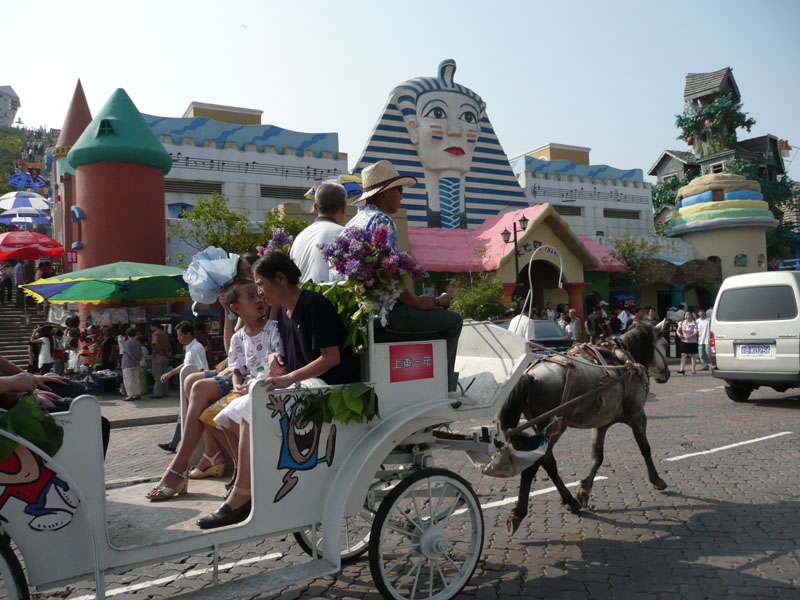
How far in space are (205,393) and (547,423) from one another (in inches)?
118

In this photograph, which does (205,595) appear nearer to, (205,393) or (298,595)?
(298,595)

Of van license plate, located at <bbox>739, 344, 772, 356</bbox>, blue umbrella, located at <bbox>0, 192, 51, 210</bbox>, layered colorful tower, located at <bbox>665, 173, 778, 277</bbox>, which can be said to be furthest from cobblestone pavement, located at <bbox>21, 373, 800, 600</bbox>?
layered colorful tower, located at <bbox>665, 173, 778, 277</bbox>

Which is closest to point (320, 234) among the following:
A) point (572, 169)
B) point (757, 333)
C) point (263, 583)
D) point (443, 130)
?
point (263, 583)

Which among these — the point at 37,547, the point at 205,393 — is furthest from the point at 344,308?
the point at 37,547

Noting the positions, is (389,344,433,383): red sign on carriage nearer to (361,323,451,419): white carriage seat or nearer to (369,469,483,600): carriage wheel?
(361,323,451,419): white carriage seat

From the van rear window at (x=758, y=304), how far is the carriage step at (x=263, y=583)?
10.2m

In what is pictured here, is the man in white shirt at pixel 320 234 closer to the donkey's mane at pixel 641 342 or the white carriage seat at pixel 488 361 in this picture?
the white carriage seat at pixel 488 361

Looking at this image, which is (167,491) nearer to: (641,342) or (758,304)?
(641,342)

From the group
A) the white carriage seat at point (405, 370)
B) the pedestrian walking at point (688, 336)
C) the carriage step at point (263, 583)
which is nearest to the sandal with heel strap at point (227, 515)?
the carriage step at point (263, 583)

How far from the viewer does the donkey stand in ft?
18.0

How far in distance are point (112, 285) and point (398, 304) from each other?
13.5m

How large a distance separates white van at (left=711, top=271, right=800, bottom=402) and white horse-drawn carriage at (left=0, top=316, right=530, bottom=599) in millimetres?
8089

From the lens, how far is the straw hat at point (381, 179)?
14.4 feet

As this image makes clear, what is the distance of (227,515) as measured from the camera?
3428 mm
